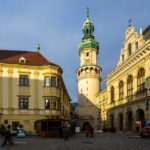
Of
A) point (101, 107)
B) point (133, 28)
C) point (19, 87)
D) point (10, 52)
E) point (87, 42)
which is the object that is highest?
point (87, 42)

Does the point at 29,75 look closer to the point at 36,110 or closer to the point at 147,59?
the point at 36,110

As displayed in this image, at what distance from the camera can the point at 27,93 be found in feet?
97.2

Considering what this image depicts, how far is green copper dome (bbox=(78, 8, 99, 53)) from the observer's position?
61550mm

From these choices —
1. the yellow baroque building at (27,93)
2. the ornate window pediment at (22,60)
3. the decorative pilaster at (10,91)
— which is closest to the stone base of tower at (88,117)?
the yellow baroque building at (27,93)

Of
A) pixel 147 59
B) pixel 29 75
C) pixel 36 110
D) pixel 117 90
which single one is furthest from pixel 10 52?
pixel 147 59

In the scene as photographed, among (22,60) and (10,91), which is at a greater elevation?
(22,60)

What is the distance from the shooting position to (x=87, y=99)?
57.4 metres

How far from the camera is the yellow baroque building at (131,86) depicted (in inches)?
1043

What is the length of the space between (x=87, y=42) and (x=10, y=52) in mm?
31960

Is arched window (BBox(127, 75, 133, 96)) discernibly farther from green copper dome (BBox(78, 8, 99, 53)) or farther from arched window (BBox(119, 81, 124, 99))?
green copper dome (BBox(78, 8, 99, 53))

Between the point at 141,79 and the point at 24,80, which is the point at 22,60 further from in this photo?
the point at 141,79

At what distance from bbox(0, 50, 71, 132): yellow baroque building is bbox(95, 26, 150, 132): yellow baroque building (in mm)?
10868

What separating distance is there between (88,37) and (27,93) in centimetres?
3986

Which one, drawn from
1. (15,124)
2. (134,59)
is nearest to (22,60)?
(15,124)
